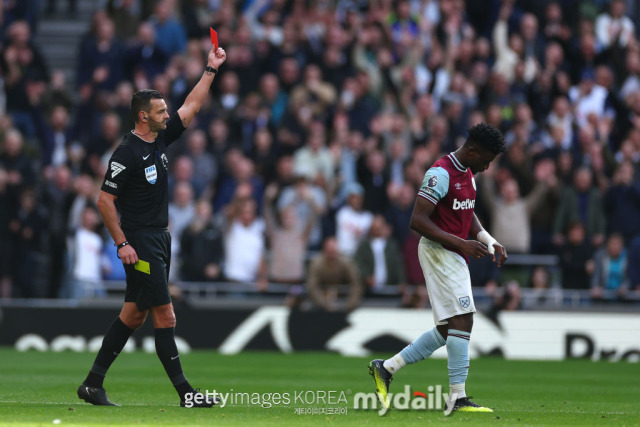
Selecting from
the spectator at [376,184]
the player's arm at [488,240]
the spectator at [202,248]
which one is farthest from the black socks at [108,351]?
the spectator at [376,184]

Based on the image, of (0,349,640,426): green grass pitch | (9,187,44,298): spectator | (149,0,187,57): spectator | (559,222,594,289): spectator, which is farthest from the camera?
(149,0,187,57): spectator

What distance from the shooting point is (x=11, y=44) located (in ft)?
72.1

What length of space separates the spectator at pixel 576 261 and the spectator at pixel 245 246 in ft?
16.5

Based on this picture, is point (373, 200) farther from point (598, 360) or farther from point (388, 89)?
point (598, 360)

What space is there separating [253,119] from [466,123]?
3.88 m

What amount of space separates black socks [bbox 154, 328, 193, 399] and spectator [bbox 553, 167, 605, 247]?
11.5 metres

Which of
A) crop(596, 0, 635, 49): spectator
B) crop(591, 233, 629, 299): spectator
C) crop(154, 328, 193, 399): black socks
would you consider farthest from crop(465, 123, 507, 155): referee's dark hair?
crop(596, 0, 635, 49): spectator

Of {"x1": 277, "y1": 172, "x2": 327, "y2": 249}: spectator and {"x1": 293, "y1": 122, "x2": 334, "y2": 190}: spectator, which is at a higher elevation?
{"x1": 293, "y1": 122, "x2": 334, "y2": 190}: spectator

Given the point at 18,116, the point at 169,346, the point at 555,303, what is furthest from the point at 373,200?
the point at 169,346

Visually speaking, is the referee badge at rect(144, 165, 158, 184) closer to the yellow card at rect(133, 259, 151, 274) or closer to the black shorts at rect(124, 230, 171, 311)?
the black shorts at rect(124, 230, 171, 311)

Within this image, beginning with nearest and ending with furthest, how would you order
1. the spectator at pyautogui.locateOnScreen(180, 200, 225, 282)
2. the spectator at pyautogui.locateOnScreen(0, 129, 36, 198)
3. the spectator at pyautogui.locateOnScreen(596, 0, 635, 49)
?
the spectator at pyautogui.locateOnScreen(180, 200, 225, 282), the spectator at pyautogui.locateOnScreen(0, 129, 36, 198), the spectator at pyautogui.locateOnScreen(596, 0, 635, 49)

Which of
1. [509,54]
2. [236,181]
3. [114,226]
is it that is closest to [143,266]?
[114,226]

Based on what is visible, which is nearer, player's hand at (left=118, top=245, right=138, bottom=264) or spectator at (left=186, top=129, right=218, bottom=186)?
player's hand at (left=118, top=245, right=138, bottom=264)

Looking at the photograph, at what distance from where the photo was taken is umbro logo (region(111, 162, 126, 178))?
31.6ft
